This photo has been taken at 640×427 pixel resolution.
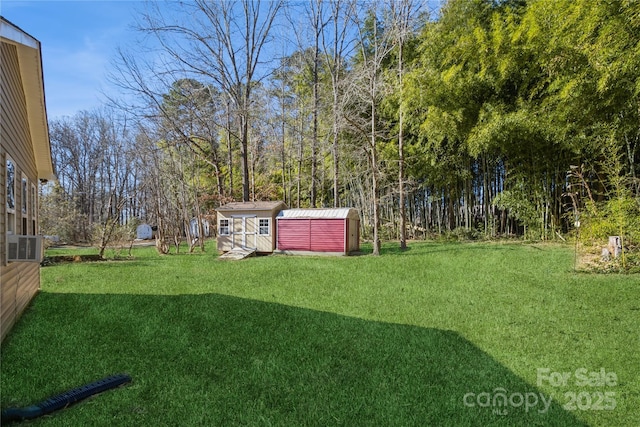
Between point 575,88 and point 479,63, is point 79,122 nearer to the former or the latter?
point 479,63

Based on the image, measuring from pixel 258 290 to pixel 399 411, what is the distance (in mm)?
3425

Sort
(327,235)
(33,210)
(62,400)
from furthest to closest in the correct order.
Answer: (327,235) → (33,210) → (62,400)

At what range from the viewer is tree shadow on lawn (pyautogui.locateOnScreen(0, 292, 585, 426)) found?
214 centimetres

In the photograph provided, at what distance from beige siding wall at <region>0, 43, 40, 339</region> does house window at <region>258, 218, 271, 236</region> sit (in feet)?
18.8

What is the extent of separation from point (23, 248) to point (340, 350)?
2.98 meters

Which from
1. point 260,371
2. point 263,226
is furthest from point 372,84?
point 260,371

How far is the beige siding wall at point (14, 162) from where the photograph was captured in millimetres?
3207

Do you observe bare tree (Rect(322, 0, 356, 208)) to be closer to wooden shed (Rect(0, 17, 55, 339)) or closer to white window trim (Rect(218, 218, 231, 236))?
white window trim (Rect(218, 218, 231, 236))

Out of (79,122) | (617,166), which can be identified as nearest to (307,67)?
→ (617,166)

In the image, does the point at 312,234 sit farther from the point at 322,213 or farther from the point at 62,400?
the point at 62,400

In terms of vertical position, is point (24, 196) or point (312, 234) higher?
point (24, 196)

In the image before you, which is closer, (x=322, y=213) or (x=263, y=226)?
(x=322, y=213)

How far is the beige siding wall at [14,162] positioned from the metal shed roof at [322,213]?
5.97 meters

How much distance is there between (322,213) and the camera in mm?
9719
